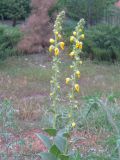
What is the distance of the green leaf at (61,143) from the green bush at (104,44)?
11.3 m

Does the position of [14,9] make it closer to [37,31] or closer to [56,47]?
[37,31]

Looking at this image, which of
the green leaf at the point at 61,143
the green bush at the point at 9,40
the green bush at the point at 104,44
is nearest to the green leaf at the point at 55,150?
the green leaf at the point at 61,143

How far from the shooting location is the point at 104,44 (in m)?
15.3

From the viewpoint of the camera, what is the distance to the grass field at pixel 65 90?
567 centimetres

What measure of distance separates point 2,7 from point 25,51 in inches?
228

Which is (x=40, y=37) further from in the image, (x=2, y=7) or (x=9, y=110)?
(x=9, y=110)

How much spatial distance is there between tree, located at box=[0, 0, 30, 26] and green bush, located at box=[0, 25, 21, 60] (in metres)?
4.54

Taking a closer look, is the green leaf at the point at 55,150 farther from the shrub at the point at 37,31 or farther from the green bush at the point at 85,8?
the green bush at the point at 85,8

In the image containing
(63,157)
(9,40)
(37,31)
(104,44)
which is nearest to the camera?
(63,157)

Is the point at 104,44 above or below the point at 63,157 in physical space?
below

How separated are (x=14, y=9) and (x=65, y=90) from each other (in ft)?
33.6

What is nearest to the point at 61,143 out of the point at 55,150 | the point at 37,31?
the point at 55,150

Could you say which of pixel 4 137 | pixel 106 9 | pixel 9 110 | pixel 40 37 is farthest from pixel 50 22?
pixel 4 137

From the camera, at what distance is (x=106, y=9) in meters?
19.0
